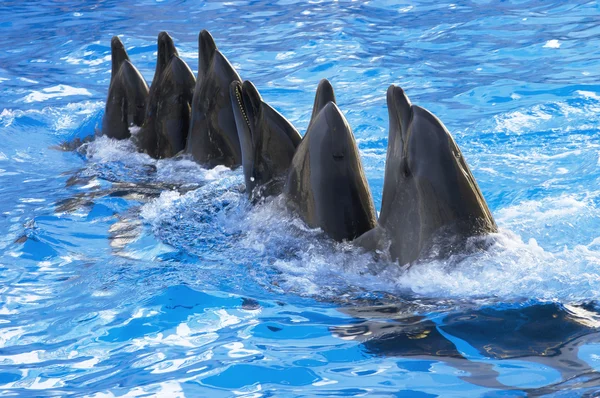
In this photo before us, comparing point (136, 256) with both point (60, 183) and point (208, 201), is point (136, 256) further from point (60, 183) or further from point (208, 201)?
point (60, 183)

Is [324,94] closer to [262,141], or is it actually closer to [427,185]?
[262,141]

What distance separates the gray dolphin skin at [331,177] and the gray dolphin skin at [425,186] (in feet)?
1.27

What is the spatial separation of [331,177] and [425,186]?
74 cm

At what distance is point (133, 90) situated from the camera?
7113 mm

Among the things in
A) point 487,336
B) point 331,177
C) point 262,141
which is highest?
point 262,141

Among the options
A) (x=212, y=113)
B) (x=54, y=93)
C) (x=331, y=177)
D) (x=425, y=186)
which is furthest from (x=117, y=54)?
(x=54, y=93)

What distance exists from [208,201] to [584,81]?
18.2 ft

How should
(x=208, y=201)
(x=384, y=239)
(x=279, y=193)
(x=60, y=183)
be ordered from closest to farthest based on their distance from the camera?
(x=384, y=239)
(x=279, y=193)
(x=208, y=201)
(x=60, y=183)

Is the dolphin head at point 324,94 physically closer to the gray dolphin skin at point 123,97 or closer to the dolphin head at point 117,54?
the gray dolphin skin at point 123,97

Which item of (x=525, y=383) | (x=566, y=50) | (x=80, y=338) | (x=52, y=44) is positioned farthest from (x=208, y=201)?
(x=52, y=44)

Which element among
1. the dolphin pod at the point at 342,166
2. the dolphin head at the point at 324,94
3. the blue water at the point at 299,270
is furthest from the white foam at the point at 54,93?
the dolphin head at the point at 324,94

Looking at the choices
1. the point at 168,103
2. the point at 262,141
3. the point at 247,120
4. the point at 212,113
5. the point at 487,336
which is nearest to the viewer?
the point at 487,336

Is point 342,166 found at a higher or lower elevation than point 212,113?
lower

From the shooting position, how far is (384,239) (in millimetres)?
4227
